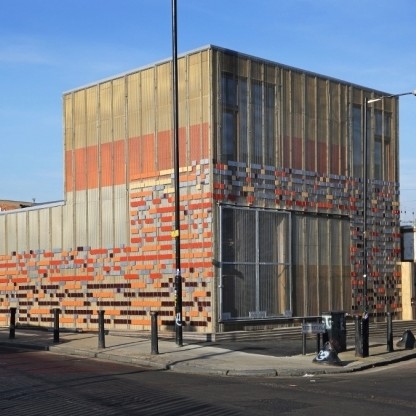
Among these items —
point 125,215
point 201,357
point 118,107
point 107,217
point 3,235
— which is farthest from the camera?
point 3,235

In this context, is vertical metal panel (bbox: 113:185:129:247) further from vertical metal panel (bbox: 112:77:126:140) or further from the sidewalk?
the sidewalk

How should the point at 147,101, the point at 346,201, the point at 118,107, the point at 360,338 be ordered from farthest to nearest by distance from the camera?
the point at 346,201, the point at 118,107, the point at 147,101, the point at 360,338

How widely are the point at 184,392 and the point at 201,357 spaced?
559 cm

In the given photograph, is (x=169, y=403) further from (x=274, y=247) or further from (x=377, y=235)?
(x=377, y=235)

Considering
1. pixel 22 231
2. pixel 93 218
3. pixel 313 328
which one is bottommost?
pixel 313 328

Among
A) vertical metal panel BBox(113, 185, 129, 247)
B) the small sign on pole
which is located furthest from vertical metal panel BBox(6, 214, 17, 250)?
the small sign on pole

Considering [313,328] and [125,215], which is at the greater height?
Result: [125,215]

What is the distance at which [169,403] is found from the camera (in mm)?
11922

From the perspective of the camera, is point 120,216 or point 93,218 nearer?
point 120,216

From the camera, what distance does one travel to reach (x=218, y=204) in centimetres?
2444

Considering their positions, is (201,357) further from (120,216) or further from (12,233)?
(12,233)

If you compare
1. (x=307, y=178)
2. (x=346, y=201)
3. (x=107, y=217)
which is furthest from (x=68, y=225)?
(x=346, y=201)

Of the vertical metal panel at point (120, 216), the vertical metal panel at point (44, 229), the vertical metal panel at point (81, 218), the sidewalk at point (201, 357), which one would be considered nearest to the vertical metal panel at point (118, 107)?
the vertical metal panel at point (120, 216)

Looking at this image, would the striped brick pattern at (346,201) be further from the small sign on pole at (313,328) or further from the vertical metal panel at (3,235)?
the vertical metal panel at (3,235)
